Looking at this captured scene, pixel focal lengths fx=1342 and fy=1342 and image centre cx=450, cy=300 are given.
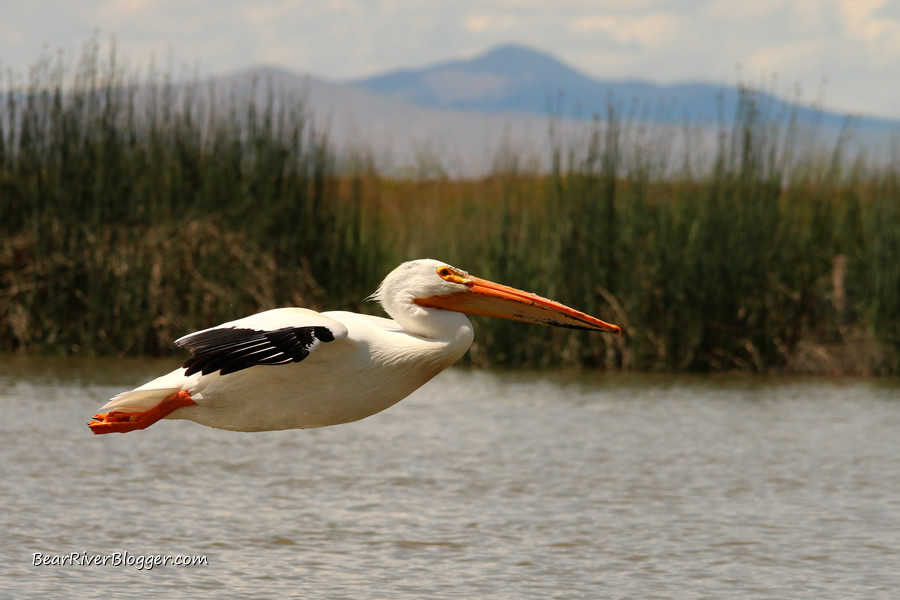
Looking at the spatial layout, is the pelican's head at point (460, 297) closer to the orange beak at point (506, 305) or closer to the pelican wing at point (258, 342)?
the orange beak at point (506, 305)

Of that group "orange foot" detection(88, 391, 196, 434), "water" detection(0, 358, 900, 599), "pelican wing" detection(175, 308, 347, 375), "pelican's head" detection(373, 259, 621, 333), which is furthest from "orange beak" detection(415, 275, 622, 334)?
"water" detection(0, 358, 900, 599)

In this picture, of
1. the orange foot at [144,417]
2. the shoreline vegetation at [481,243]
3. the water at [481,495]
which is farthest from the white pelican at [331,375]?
the shoreline vegetation at [481,243]

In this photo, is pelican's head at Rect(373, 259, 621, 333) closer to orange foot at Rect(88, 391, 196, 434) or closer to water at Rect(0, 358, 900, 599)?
orange foot at Rect(88, 391, 196, 434)

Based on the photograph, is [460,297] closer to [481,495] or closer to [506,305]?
[506,305]

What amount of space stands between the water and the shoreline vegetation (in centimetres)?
102

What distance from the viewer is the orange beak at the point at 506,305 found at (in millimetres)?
5973

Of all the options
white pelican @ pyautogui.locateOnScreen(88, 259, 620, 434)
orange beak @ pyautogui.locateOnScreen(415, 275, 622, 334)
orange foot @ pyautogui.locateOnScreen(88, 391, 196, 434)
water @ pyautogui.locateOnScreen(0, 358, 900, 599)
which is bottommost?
water @ pyautogui.locateOnScreen(0, 358, 900, 599)

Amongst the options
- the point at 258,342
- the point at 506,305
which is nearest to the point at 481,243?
the point at 506,305

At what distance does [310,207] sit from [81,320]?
9.56 ft

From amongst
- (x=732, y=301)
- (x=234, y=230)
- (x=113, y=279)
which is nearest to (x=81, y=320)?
(x=113, y=279)

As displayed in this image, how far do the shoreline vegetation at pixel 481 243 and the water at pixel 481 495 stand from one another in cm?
102

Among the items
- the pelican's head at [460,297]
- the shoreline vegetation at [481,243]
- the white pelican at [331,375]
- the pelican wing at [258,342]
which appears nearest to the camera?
the pelican wing at [258,342]

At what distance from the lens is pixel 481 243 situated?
1559cm

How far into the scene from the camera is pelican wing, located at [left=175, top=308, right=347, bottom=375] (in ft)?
17.1
